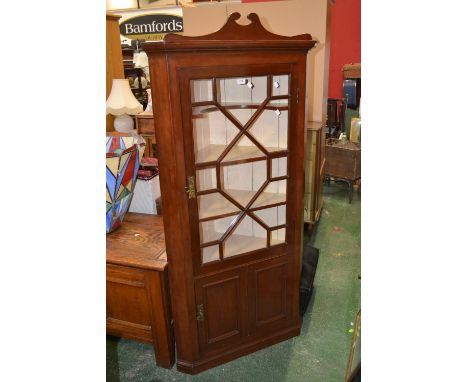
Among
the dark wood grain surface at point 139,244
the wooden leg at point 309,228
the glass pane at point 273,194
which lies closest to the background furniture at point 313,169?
the wooden leg at point 309,228

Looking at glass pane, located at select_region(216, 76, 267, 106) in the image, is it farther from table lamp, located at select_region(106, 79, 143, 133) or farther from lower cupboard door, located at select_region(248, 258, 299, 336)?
table lamp, located at select_region(106, 79, 143, 133)

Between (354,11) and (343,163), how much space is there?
2.01m

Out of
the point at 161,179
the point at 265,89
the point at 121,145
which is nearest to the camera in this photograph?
the point at 161,179

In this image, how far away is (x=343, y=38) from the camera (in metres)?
4.71

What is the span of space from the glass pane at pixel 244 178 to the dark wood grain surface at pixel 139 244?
47 centimetres

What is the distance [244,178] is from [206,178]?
0.30 meters

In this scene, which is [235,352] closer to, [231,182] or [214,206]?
[214,206]

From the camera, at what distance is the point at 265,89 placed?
1.82 m

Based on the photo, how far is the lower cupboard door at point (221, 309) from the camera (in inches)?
72.2

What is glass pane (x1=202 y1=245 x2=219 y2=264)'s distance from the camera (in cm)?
182
